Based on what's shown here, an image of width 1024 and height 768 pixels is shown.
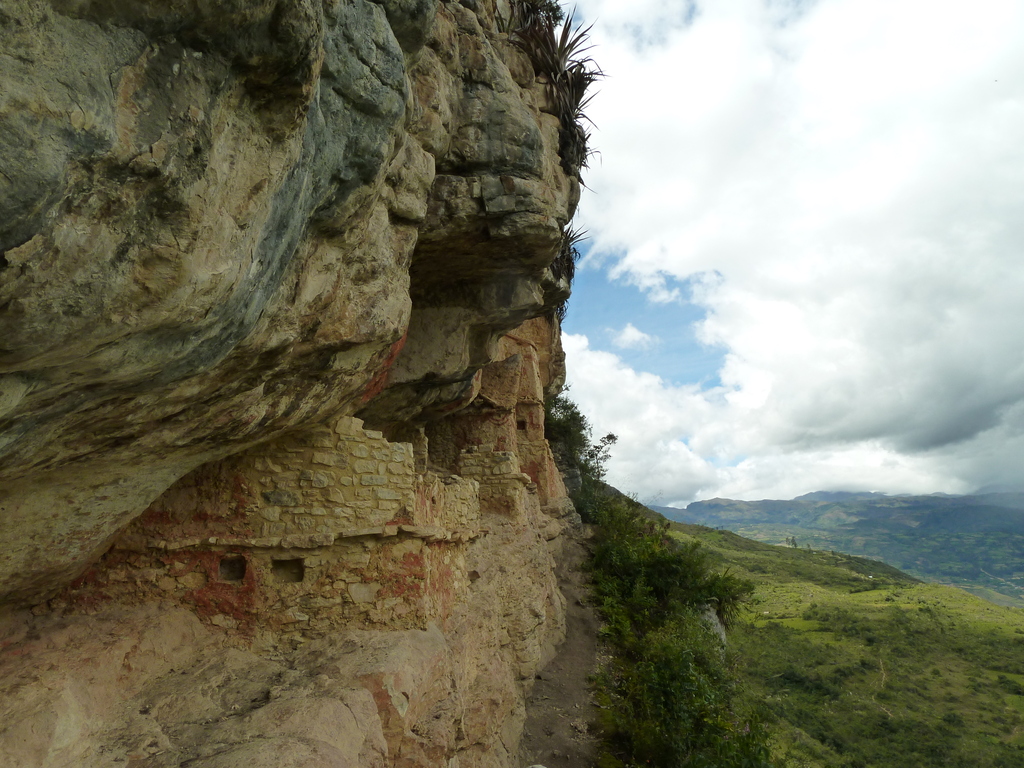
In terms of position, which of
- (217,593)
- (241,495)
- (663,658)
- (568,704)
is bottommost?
(568,704)

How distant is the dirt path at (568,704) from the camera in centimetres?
798

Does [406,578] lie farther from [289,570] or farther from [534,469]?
[534,469]

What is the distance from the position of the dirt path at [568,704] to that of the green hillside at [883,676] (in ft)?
19.1

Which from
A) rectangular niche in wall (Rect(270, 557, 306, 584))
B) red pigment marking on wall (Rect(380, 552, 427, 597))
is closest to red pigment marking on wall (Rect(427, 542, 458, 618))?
red pigment marking on wall (Rect(380, 552, 427, 597))

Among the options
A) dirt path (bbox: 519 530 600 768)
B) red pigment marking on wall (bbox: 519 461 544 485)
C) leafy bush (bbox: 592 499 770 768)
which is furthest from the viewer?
red pigment marking on wall (bbox: 519 461 544 485)

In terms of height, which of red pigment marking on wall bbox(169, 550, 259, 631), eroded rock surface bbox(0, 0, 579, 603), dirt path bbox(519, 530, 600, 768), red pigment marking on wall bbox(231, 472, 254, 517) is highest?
eroded rock surface bbox(0, 0, 579, 603)

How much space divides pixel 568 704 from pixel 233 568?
226 inches

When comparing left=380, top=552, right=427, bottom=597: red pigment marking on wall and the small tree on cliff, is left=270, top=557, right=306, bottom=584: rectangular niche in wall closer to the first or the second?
left=380, top=552, right=427, bottom=597: red pigment marking on wall

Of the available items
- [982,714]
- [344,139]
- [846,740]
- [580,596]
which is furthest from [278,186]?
[982,714]

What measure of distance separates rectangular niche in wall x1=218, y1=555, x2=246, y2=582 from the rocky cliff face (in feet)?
0.07

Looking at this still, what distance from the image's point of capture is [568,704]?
9.18 m

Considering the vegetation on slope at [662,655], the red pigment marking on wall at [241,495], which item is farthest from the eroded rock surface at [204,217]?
the vegetation on slope at [662,655]

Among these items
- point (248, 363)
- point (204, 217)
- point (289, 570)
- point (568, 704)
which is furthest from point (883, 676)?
point (204, 217)

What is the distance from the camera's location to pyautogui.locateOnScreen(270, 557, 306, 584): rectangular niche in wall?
18.2 ft
